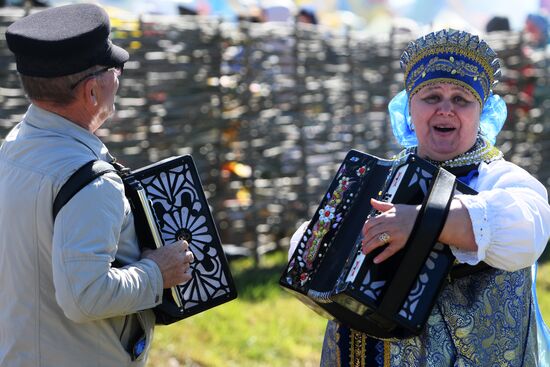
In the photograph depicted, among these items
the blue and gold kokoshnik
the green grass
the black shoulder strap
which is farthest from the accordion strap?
the green grass

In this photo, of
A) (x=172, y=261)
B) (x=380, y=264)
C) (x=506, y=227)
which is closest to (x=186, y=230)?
(x=172, y=261)

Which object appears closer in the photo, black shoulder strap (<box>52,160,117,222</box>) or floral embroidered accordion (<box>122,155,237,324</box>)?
black shoulder strap (<box>52,160,117,222</box>)

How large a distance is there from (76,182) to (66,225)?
123 millimetres

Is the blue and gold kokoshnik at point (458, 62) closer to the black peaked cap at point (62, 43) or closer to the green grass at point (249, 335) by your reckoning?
the black peaked cap at point (62, 43)

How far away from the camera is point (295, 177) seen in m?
7.19

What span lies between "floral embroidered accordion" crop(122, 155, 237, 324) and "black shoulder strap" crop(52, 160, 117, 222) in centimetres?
22

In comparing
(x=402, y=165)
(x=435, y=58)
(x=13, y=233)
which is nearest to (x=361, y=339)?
(x=402, y=165)

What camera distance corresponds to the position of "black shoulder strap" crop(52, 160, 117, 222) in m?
2.22

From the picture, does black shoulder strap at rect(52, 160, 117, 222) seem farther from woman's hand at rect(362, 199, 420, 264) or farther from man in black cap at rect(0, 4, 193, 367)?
woman's hand at rect(362, 199, 420, 264)

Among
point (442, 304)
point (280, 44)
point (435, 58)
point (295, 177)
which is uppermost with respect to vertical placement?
point (435, 58)

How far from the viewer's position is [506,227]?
225 centimetres

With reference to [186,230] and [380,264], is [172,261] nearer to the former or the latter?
[186,230]

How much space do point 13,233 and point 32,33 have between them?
58 cm

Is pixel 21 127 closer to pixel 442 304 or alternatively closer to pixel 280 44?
pixel 442 304
